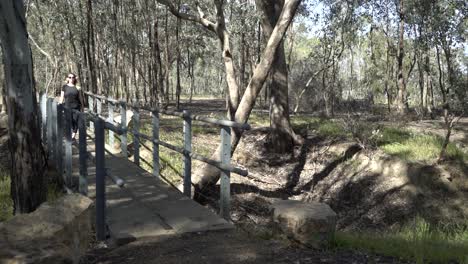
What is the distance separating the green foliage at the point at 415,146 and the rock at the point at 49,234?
9057 mm

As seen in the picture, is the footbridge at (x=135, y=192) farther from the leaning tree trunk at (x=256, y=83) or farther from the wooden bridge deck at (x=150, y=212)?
the leaning tree trunk at (x=256, y=83)

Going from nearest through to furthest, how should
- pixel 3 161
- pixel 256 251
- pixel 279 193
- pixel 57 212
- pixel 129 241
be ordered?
pixel 57 212 < pixel 256 251 < pixel 129 241 < pixel 3 161 < pixel 279 193

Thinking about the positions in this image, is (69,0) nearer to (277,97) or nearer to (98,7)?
(98,7)

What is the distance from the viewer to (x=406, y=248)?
15.9 ft

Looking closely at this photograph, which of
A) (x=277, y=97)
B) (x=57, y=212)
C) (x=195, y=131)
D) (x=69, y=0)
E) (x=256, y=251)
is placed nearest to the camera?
(x=57, y=212)

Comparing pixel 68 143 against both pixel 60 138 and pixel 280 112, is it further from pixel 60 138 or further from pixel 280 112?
pixel 280 112

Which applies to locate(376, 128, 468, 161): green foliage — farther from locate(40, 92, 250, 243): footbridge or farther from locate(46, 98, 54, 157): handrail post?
locate(46, 98, 54, 157): handrail post

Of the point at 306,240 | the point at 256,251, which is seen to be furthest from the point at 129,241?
the point at 306,240

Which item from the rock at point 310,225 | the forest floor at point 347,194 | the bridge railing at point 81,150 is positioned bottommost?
the forest floor at point 347,194

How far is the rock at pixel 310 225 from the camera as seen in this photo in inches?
186

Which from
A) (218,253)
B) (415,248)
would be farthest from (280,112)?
(218,253)

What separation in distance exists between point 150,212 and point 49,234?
2.19 metres

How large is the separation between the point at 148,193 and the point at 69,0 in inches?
1091

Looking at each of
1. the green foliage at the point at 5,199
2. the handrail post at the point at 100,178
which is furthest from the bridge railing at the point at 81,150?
the green foliage at the point at 5,199
